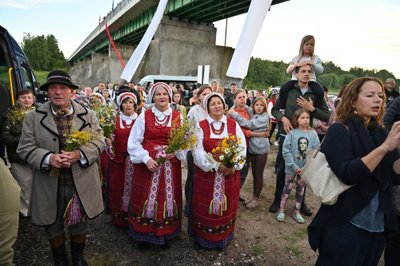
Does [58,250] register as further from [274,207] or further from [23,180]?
[274,207]

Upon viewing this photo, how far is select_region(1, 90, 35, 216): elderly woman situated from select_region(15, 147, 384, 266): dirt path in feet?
1.44

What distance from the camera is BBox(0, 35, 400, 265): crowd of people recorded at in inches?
74.0

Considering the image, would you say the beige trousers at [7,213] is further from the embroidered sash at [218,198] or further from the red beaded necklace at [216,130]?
the red beaded necklace at [216,130]

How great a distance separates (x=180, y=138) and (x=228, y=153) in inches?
22.1

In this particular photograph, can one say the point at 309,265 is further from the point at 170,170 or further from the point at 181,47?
the point at 181,47

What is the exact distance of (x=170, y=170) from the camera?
3.30 m

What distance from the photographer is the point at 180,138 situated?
3.09 m

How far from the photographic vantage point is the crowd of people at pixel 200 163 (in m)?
1.88

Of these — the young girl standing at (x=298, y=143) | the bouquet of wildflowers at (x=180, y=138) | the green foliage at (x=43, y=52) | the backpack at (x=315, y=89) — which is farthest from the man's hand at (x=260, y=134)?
the green foliage at (x=43, y=52)

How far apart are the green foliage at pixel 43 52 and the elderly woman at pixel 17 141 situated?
74505 millimetres

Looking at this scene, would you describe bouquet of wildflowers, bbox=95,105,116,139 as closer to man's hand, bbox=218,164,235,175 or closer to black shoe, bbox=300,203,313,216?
man's hand, bbox=218,164,235,175

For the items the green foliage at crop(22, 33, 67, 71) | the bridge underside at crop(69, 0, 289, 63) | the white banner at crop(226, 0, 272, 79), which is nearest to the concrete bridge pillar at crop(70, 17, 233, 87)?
the bridge underside at crop(69, 0, 289, 63)

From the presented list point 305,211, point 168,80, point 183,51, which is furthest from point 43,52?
point 305,211

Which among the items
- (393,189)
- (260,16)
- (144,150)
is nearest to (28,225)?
(144,150)
